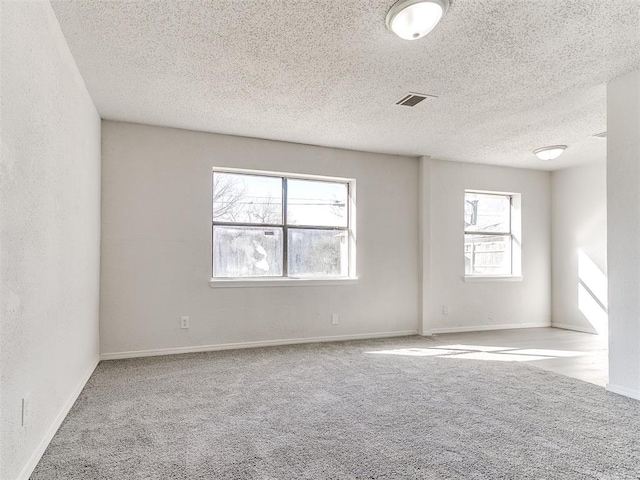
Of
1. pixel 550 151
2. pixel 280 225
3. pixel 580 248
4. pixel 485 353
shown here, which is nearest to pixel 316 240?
pixel 280 225

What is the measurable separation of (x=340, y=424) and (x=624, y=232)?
256 cm

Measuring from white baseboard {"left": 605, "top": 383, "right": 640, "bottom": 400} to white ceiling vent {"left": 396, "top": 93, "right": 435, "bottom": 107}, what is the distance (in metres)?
2.76

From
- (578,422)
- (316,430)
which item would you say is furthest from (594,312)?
(316,430)

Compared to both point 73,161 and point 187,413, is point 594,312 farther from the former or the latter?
point 73,161

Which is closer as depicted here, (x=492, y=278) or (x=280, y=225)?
(x=280, y=225)

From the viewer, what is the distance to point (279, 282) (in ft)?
15.2

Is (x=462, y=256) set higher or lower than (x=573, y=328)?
higher

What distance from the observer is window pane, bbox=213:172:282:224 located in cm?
457

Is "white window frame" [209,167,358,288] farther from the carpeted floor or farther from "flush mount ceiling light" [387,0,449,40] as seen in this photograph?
"flush mount ceiling light" [387,0,449,40]

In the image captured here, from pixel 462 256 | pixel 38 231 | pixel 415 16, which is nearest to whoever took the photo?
pixel 38 231

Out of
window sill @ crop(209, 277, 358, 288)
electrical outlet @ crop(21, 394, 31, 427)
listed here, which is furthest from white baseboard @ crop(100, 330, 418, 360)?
electrical outlet @ crop(21, 394, 31, 427)

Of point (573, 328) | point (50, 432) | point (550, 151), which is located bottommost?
point (573, 328)

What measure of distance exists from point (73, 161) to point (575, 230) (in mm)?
6540

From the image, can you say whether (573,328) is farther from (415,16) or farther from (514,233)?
(415,16)
